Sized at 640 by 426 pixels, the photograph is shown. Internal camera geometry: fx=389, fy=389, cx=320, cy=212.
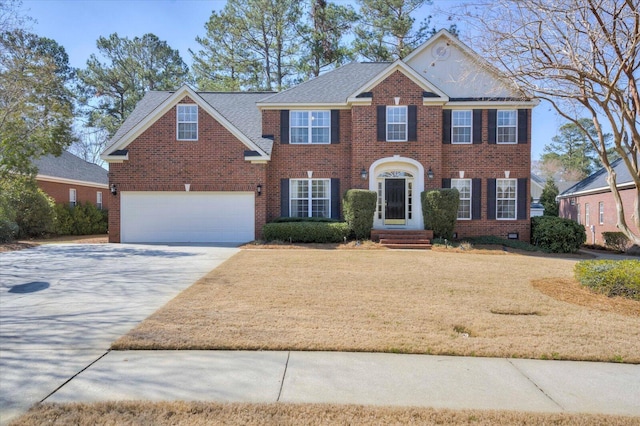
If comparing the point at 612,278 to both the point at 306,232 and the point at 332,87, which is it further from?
the point at 332,87

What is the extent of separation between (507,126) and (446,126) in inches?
104

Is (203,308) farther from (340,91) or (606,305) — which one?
(340,91)

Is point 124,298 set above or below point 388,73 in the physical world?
below

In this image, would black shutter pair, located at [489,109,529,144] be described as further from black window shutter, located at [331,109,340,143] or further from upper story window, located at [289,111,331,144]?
upper story window, located at [289,111,331,144]

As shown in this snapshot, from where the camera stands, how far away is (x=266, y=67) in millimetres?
30938

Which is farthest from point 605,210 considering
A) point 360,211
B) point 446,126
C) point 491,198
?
point 360,211

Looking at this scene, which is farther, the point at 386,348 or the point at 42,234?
the point at 42,234

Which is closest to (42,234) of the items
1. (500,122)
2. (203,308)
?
(203,308)

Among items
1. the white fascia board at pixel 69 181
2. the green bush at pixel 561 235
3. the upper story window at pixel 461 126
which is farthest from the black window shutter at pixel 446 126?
the white fascia board at pixel 69 181

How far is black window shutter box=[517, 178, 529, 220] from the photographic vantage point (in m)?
17.0

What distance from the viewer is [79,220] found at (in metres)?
22.2

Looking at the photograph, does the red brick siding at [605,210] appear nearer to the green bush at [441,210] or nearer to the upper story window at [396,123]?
the green bush at [441,210]

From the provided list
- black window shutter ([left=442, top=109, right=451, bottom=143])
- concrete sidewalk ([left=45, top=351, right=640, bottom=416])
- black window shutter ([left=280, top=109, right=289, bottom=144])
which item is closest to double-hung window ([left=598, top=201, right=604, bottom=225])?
black window shutter ([left=442, top=109, right=451, bottom=143])

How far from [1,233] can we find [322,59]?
2285 cm
